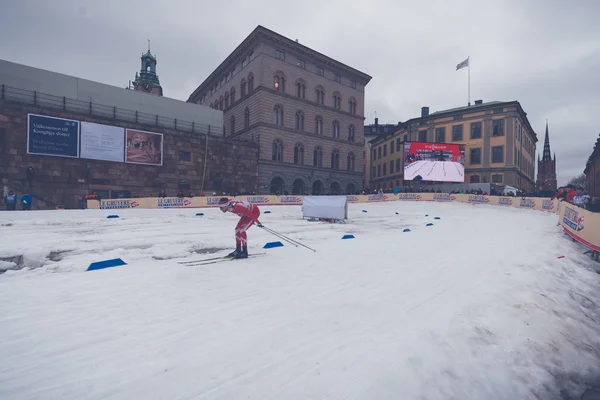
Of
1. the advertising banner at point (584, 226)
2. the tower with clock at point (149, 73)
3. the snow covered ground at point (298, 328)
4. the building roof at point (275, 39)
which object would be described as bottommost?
the snow covered ground at point (298, 328)

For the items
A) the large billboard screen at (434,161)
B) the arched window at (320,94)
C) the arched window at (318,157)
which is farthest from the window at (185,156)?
the large billboard screen at (434,161)

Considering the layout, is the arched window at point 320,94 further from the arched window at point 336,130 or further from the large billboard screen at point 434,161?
the large billboard screen at point 434,161

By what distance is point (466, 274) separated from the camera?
20.2 ft

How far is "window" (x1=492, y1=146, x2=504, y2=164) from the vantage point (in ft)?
126

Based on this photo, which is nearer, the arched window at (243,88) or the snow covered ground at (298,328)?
the snow covered ground at (298,328)

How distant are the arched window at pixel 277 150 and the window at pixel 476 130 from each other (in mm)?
28413

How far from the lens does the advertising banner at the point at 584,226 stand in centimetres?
861

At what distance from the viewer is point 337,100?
4091 cm

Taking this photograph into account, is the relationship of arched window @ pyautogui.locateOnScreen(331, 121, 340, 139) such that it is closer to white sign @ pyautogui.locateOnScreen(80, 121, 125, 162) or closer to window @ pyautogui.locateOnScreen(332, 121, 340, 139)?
window @ pyautogui.locateOnScreen(332, 121, 340, 139)

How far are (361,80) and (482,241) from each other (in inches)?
1517

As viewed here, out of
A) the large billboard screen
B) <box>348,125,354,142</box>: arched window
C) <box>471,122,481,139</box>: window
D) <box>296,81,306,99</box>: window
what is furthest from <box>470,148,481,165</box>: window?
<box>296,81,306,99</box>: window

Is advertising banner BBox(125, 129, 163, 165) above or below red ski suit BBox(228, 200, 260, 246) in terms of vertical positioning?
above

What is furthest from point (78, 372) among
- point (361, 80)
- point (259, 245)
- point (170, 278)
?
point (361, 80)

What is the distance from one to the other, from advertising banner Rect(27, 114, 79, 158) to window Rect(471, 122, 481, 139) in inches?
1852
